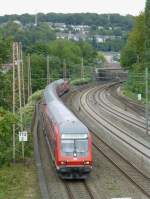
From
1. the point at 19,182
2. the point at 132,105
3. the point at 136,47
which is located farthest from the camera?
the point at 136,47

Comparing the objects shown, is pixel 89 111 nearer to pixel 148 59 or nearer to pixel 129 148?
pixel 148 59

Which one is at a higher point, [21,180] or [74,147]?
[74,147]

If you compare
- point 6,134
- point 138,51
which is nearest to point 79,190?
point 6,134

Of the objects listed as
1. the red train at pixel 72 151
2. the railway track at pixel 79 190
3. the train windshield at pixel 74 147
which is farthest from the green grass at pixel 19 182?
the train windshield at pixel 74 147

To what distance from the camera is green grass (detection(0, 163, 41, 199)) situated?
27.8 meters

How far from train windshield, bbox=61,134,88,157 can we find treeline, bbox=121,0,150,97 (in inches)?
1508

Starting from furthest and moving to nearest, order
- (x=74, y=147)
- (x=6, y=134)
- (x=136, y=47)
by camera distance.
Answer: (x=136, y=47)
(x=6, y=134)
(x=74, y=147)

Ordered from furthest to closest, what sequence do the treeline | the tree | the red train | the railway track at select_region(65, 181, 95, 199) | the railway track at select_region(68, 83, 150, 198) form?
1. the tree
2. the treeline
3. the red train
4. the railway track at select_region(68, 83, 150, 198)
5. the railway track at select_region(65, 181, 95, 199)

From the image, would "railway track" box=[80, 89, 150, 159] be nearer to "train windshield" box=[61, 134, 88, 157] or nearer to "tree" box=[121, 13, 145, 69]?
"train windshield" box=[61, 134, 88, 157]

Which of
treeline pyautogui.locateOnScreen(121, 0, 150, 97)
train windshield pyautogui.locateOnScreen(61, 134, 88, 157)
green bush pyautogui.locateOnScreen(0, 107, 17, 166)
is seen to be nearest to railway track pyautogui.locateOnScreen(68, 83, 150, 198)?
train windshield pyautogui.locateOnScreen(61, 134, 88, 157)

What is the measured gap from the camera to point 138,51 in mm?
122812

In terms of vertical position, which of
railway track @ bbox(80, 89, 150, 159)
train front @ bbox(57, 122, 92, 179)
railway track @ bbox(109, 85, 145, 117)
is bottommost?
railway track @ bbox(109, 85, 145, 117)

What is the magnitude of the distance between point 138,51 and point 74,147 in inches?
3684

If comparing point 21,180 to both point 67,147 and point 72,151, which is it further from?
point 72,151
